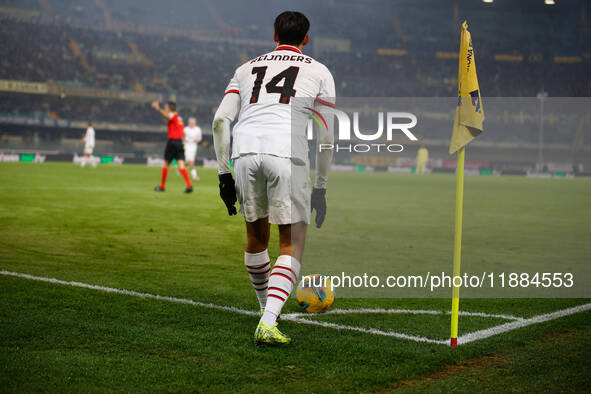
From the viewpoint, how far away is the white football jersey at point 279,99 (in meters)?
3.93

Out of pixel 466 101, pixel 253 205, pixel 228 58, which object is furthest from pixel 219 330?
pixel 228 58

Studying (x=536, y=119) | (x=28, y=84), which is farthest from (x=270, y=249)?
(x=536, y=119)

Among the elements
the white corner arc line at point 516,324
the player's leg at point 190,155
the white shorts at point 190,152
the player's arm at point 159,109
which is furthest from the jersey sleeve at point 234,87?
the white shorts at point 190,152

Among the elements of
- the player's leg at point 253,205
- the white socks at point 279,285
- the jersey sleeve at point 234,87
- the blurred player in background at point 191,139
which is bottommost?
the white socks at point 279,285

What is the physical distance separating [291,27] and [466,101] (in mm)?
1204

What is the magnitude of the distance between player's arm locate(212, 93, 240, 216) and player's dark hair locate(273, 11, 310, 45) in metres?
0.49

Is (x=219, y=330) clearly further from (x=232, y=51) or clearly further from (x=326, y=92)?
(x=232, y=51)

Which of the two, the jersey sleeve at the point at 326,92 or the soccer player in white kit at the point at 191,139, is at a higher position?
the soccer player in white kit at the point at 191,139

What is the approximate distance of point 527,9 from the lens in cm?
5853

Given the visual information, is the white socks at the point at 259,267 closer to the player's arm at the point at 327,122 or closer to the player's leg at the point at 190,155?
the player's arm at the point at 327,122

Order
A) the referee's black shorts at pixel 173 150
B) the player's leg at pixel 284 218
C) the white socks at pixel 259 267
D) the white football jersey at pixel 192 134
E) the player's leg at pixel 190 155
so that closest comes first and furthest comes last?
the player's leg at pixel 284 218 → the white socks at pixel 259 267 → the referee's black shorts at pixel 173 150 → the player's leg at pixel 190 155 → the white football jersey at pixel 192 134

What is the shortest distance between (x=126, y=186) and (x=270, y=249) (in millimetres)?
11129

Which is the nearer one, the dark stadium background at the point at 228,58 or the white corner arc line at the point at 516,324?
the white corner arc line at the point at 516,324

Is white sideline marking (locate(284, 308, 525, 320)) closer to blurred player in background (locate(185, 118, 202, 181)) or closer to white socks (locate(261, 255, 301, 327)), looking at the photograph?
white socks (locate(261, 255, 301, 327))
